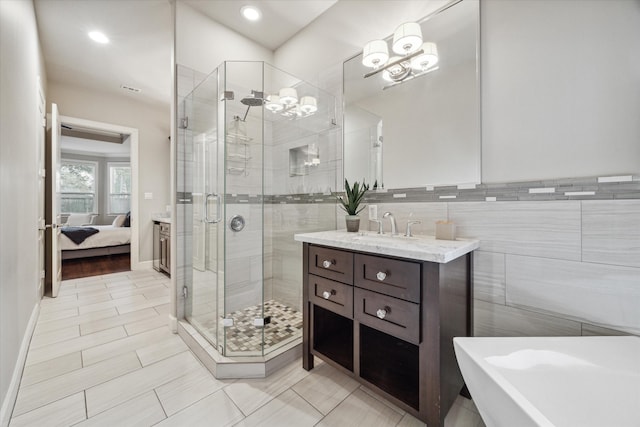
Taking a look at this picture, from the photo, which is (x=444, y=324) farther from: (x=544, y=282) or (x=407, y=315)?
(x=544, y=282)

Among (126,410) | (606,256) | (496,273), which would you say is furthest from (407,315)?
(126,410)

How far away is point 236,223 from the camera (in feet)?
6.06

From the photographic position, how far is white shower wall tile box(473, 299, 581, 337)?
1.20 metres

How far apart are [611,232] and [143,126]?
5466mm

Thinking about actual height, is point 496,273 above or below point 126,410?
above

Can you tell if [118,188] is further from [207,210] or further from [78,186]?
[207,210]

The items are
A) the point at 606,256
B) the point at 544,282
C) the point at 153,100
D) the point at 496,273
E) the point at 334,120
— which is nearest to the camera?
the point at 606,256

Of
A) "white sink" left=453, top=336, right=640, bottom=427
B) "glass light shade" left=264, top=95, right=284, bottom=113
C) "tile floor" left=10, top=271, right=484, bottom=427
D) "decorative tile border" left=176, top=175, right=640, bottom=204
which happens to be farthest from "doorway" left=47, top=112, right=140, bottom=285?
"white sink" left=453, top=336, right=640, bottom=427

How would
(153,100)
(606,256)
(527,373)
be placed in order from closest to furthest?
(527,373) < (606,256) < (153,100)

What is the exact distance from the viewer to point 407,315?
116 centimetres

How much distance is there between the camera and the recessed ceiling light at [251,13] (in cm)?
224

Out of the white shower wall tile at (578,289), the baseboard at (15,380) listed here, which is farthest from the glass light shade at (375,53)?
the baseboard at (15,380)

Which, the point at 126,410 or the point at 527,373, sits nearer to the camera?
the point at 527,373

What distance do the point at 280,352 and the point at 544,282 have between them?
5.01 feet
